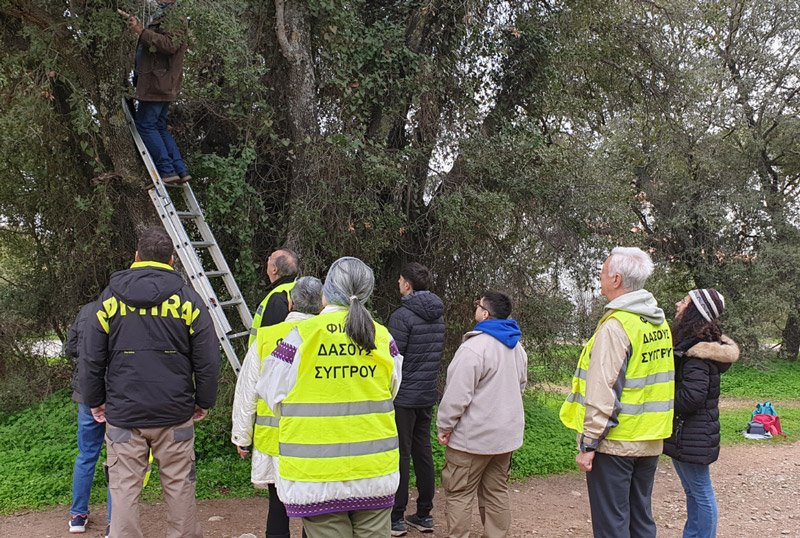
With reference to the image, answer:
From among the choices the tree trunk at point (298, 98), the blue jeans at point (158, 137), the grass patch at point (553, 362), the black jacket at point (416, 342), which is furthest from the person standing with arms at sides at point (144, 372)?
the grass patch at point (553, 362)

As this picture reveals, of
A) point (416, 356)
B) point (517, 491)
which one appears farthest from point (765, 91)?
point (416, 356)

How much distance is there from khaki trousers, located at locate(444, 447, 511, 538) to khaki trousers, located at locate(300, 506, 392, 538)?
134 cm

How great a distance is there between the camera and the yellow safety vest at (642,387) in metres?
3.68

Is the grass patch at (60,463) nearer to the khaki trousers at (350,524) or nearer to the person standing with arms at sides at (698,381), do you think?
the khaki trousers at (350,524)

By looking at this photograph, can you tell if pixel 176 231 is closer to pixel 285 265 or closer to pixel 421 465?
pixel 285 265

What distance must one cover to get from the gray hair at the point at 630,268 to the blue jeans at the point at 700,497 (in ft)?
4.72

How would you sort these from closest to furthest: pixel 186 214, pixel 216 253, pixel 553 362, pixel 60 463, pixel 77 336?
pixel 77 336 < pixel 186 214 < pixel 216 253 < pixel 60 463 < pixel 553 362

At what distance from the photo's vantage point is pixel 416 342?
16.5ft

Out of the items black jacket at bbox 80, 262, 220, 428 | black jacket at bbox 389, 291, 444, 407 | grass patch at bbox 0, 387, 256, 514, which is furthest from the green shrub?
black jacket at bbox 80, 262, 220, 428

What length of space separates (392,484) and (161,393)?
5.22 ft

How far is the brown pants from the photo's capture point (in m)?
3.82

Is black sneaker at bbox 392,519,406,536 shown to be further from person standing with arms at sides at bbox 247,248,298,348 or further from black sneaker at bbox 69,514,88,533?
black sneaker at bbox 69,514,88,533

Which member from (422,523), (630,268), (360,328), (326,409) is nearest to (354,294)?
(360,328)

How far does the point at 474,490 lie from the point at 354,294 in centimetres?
207
